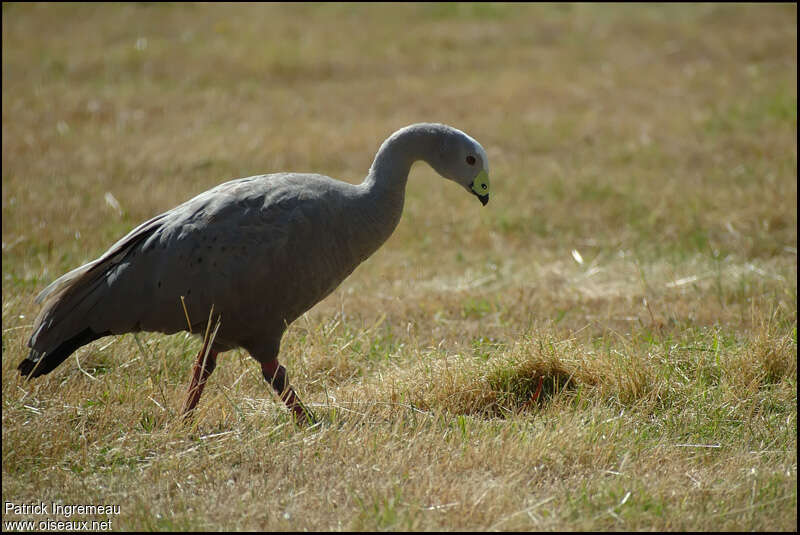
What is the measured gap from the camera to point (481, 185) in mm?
4523

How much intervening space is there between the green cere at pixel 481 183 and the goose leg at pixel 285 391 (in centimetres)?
138

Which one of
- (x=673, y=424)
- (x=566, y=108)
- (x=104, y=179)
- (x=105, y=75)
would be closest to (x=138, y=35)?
(x=105, y=75)

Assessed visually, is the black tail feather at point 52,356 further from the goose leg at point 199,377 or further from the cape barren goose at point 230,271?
the goose leg at point 199,377

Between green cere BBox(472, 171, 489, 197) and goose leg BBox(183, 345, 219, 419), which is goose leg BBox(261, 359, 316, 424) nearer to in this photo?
goose leg BBox(183, 345, 219, 419)

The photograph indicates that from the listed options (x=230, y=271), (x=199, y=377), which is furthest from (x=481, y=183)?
(x=199, y=377)

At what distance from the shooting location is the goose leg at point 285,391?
4172 millimetres

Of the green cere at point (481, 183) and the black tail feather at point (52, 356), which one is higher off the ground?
the green cere at point (481, 183)

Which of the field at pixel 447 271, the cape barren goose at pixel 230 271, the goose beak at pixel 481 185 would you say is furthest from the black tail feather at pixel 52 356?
the goose beak at pixel 481 185

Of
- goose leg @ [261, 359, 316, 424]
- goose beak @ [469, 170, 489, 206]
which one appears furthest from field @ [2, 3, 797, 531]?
goose beak @ [469, 170, 489, 206]

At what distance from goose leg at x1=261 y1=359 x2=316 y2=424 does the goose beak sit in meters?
1.38

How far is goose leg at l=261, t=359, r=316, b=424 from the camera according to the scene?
417cm

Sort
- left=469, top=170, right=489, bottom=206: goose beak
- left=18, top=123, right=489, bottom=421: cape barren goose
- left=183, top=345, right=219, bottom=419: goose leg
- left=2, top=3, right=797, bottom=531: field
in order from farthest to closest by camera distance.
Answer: left=469, top=170, right=489, bottom=206: goose beak, left=183, top=345, right=219, bottom=419: goose leg, left=18, top=123, right=489, bottom=421: cape barren goose, left=2, top=3, right=797, bottom=531: field

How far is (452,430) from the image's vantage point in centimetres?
408

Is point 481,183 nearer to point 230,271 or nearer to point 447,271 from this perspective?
point 230,271
